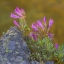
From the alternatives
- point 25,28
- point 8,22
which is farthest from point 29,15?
point 25,28

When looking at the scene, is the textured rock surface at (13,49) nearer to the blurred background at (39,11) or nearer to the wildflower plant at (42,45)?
the wildflower plant at (42,45)

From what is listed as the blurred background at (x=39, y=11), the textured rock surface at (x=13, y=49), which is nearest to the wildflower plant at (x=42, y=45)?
Answer: the textured rock surface at (x=13, y=49)

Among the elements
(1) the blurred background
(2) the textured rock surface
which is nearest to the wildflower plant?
(2) the textured rock surface

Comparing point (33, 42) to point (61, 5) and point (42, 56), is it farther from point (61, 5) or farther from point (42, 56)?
point (61, 5)

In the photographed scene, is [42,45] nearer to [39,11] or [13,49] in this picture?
[13,49]

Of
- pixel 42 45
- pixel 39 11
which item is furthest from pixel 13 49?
pixel 39 11

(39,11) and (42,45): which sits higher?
(39,11)
